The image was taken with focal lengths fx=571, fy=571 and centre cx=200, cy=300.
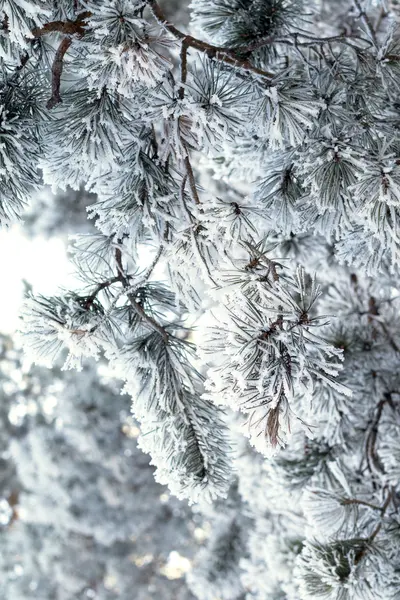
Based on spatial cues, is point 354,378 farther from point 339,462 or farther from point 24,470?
point 24,470

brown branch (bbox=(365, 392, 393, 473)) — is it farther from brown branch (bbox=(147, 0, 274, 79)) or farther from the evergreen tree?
the evergreen tree

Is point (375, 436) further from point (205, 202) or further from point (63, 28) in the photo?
point (63, 28)

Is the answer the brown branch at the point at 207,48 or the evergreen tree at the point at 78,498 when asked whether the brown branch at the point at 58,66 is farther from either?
the evergreen tree at the point at 78,498

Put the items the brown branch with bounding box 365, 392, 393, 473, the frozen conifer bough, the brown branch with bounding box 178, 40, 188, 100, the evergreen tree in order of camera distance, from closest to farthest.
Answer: the frozen conifer bough → the brown branch with bounding box 178, 40, 188, 100 → the brown branch with bounding box 365, 392, 393, 473 → the evergreen tree

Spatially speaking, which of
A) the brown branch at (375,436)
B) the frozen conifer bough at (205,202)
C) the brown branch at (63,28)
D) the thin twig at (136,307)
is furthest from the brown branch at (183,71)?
the brown branch at (375,436)

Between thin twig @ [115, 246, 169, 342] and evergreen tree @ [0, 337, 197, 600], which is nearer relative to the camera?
thin twig @ [115, 246, 169, 342]

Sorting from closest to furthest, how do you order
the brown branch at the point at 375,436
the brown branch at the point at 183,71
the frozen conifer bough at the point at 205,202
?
the frozen conifer bough at the point at 205,202 < the brown branch at the point at 183,71 < the brown branch at the point at 375,436

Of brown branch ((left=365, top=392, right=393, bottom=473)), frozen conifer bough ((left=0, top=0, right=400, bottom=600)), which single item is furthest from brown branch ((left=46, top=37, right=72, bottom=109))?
brown branch ((left=365, top=392, right=393, bottom=473))

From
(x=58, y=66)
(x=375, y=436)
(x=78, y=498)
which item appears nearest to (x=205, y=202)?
(x=58, y=66)
